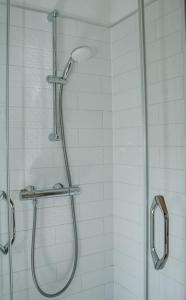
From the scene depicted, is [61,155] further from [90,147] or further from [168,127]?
[168,127]

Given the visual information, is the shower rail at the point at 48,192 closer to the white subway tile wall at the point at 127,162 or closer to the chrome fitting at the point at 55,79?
the white subway tile wall at the point at 127,162

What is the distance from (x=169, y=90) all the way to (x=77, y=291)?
1344 mm

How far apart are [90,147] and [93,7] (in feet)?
2.95

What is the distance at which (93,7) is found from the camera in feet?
6.47

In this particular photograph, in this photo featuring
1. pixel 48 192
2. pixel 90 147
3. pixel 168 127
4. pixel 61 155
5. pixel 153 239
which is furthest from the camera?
pixel 90 147

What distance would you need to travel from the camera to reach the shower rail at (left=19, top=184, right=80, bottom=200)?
1.69 m

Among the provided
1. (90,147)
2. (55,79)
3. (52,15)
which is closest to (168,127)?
(90,147)

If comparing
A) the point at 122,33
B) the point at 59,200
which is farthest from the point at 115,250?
the point at 122,33

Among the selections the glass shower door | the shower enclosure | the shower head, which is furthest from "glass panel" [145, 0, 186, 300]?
the glass shower door

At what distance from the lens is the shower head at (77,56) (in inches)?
68.9

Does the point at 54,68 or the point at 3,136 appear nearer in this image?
the point at 3,136

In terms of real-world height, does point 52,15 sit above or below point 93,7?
below

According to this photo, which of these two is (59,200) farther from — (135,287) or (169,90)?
(169,90)

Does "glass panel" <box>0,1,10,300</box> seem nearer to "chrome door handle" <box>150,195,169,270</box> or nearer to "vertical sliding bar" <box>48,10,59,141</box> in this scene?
"vertical sliding bar" <box>48,10,59,141</box>
